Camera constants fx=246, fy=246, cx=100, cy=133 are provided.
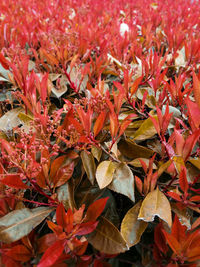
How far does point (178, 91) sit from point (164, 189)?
0.52 m

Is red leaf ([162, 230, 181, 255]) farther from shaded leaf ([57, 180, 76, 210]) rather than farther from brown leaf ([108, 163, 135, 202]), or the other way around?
shaded leaf ([57, 180, 76, 210])

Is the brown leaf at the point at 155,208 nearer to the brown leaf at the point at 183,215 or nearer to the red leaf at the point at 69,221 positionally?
the brown leaf at the point at 183,215

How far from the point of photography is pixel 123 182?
100 centimetres

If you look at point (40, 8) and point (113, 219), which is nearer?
point (113, 219)

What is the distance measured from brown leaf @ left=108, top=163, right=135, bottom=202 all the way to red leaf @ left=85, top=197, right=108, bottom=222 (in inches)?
4.1

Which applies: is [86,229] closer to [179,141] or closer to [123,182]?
[123,182]

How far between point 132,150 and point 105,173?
22cm

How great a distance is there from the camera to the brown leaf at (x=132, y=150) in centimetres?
111

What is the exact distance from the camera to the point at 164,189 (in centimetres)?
105

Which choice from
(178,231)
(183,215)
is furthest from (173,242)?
(183,215)

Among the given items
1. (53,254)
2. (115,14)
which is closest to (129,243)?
(53,254)

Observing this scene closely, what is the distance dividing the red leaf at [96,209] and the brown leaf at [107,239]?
0.08 m

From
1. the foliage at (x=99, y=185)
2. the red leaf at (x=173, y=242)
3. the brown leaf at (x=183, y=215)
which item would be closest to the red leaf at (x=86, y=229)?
the foliage at (x=99, y=185)

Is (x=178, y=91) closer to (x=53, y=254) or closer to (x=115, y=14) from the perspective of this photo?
(x=53, y=254)
